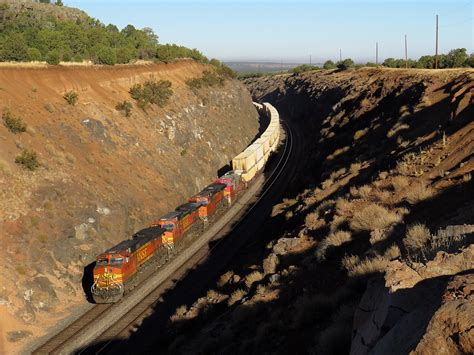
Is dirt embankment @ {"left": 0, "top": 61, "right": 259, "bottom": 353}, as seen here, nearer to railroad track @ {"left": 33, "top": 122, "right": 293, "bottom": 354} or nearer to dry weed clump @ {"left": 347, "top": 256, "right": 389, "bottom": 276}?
railroad track @ {"left": 33, "top": 122, "right": 293, "bottom": 354}

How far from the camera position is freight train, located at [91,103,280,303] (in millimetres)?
26438

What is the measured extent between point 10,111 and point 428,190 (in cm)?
3231

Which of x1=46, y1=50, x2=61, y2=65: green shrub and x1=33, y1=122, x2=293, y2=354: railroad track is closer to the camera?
x1=33, y1=122, x2=293, y2=354: railroad track

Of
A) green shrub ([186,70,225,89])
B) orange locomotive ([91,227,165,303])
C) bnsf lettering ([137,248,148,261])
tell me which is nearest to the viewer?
orange locomotive ([91,227,165,303])

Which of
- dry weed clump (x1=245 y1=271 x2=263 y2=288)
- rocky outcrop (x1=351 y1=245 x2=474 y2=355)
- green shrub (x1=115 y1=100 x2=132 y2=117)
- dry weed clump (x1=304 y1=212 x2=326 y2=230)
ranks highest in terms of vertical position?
green shrub (x1=115 y1=100 x2=132 y2=117)

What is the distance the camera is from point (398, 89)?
47.2 meters

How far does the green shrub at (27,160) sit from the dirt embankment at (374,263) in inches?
702

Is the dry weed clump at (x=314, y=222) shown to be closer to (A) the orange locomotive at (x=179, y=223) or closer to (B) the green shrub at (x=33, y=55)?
(A) the orange locomotive at (x=179, y=223)

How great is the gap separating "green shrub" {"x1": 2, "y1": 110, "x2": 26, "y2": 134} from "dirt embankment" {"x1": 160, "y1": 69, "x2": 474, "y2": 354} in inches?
827

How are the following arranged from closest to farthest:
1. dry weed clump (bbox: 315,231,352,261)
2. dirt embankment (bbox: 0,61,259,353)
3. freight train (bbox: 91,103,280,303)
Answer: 1. dry weed clump (bbox: 315,231,352,261)
2. freight train (bbox: 91,103,280,303)
3. dirt embankment (bbox: 0,61,259,353)

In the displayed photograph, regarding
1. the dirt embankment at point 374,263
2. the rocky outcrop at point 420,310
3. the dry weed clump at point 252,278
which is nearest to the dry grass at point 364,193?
the dirt embankment at point 374,263

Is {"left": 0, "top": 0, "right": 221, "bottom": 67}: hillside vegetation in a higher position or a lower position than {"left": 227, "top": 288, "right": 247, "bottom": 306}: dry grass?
higher

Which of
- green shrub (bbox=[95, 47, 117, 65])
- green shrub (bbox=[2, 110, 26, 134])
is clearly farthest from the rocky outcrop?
green shrub (bbox=[95, 47, 117, 65])

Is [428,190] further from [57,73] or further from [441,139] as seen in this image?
[57,73]
